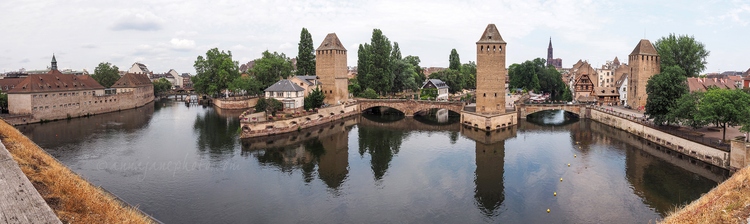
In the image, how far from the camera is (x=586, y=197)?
70.8 ft

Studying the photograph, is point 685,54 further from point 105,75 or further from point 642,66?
point 105,75

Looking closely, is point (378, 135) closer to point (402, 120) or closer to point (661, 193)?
point (402, 120)

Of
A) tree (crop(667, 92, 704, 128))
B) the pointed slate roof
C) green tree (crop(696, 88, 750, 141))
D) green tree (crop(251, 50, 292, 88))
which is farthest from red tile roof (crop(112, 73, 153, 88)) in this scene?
green tree (crop(696, 88, 750, 141))

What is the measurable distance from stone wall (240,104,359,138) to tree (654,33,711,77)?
34.5 metres

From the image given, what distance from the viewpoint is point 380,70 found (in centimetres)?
Answer: 5753

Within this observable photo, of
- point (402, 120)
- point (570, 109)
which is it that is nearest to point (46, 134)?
point (402, 120)

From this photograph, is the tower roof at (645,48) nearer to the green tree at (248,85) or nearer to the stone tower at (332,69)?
the stone tower at (332,69)

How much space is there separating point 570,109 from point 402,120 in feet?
60.4

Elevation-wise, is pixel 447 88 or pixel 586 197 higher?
pixel 447 88

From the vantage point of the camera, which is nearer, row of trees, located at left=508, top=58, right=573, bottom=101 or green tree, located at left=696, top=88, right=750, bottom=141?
green tree, located at left=696, top=88, right=750, bottom=141

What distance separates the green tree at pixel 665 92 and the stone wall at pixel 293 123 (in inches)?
1124

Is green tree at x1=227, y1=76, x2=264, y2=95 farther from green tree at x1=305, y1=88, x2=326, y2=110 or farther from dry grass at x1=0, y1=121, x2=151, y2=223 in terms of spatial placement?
dry grass at x1=0, y1=121, x2=151, y2=223

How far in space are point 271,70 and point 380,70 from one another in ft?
60.5

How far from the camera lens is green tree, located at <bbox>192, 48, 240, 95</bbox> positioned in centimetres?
6975
